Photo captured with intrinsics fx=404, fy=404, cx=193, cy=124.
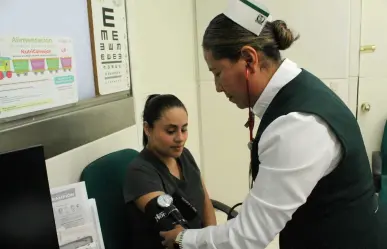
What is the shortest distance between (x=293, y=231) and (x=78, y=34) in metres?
1.14

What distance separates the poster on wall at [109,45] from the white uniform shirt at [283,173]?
103 centimetres

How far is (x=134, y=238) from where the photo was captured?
4.97 feet

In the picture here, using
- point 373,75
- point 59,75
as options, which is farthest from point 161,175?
point 373,75

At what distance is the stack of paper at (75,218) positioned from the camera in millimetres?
1267

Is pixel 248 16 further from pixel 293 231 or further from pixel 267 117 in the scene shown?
pixel 293 231

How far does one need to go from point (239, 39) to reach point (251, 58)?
0.06 meters

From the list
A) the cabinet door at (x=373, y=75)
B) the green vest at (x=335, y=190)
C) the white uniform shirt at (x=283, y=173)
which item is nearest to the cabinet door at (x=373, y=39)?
the cabinet door at (x=373, y=75)

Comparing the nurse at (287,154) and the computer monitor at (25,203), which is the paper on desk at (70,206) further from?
the nurse at (287,154)

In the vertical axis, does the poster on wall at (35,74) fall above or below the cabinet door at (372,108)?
above

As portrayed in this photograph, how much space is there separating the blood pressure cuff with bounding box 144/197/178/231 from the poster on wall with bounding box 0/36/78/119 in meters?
0.52

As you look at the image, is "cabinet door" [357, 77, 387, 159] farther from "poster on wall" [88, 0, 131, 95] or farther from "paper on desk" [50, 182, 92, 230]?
"paper on desk" [50, 182, 92, 230]

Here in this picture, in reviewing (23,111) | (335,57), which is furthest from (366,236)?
(335,57)

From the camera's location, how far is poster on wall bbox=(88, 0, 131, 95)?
176cm

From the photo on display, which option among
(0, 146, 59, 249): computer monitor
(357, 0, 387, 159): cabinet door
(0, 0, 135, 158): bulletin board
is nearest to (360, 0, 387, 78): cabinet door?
(357, 0, 387, 159): cabinet door
